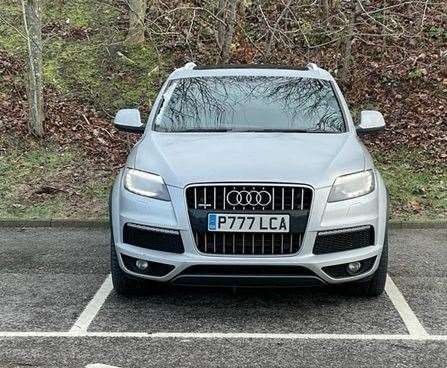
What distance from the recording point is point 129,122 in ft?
18.7

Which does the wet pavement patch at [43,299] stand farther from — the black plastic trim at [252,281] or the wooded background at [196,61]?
the wooded background at [196,61]

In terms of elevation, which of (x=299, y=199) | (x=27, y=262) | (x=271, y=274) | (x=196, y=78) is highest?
(x=196, y=78)

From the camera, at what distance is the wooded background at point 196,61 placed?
9461mm

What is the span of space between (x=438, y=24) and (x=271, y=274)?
1091 cm

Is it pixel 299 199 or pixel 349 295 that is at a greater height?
pixel 299 199

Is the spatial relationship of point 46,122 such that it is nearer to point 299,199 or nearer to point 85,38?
point 85,38

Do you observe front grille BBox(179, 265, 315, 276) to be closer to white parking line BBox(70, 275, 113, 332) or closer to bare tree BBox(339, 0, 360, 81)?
white parking line BBox(70, 275, 113, 332)

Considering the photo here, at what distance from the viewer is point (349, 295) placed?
5055 millimetres

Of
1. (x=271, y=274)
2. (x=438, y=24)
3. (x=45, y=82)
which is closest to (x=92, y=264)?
(x=271, y=274)

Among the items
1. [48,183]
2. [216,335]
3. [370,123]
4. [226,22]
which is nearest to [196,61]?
[226,22]

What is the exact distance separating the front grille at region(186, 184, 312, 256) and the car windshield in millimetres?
1054

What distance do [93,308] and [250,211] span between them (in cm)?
150

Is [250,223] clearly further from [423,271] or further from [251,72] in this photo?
[423,271]

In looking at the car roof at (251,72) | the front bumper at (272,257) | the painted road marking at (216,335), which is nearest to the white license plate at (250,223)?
the front bumper at (272,257)
